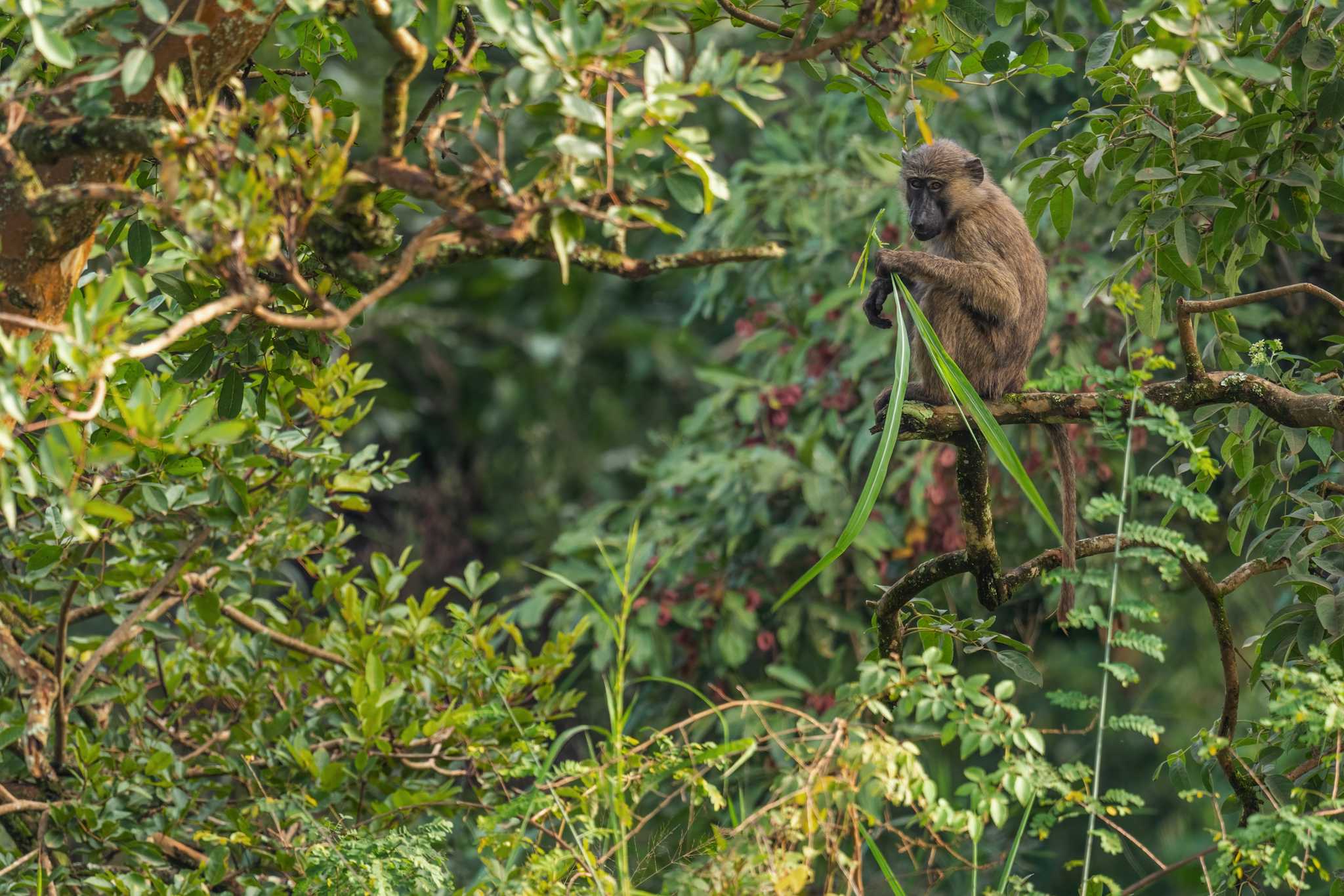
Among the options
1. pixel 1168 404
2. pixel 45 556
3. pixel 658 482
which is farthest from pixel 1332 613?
pixel 658 482

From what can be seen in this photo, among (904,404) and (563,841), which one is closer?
(563,841)

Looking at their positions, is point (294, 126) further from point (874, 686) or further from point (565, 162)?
point (874, 686)

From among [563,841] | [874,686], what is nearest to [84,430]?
[563,841]

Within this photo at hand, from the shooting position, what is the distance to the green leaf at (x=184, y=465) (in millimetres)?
2225

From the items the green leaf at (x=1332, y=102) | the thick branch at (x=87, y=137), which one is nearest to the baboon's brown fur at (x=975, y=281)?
the green leaf at (x=1332, y=102)

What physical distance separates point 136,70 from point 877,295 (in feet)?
5.73

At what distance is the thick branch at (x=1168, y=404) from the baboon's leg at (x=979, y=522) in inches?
2.0

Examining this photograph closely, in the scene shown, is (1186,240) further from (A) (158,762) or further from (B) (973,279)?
(A) (158,762)

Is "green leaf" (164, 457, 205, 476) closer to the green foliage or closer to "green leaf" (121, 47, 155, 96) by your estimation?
the green foliage

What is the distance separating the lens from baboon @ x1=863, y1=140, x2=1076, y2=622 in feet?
9.62

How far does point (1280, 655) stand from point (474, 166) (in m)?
1.52

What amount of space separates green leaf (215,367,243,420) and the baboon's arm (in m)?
1.47

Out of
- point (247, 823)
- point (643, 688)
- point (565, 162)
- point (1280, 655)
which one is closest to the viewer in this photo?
point (565, 162)

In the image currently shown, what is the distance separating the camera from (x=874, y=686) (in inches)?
66.4
